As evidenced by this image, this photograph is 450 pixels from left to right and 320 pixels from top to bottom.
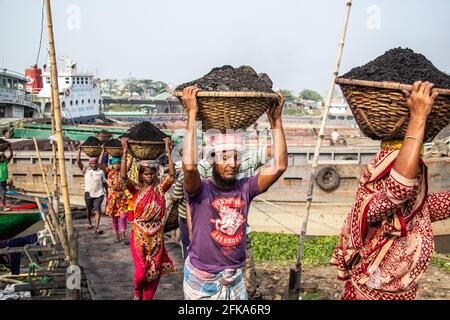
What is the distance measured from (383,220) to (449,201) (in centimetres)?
44

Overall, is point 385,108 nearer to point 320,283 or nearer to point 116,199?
point 320,283

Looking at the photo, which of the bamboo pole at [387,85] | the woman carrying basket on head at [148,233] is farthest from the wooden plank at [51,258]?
the bamboo pole at [387,85]

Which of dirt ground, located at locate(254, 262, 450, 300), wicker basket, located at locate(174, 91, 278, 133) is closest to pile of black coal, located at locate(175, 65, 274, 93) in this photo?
wicker basket, located at locate(174, 91, 278, 133)

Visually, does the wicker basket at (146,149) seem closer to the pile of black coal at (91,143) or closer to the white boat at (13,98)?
the pile of black coal at (91,143)

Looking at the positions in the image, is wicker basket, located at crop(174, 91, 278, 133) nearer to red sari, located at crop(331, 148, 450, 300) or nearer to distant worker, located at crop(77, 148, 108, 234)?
red sari, located at crop(331, 148, 450, 300)

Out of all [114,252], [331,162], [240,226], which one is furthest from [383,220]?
[331,162]

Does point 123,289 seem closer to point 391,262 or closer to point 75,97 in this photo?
point 391,262

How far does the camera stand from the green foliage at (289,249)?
8.99m

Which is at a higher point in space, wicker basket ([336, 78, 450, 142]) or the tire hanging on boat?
wicker basket ([336, 78, 450, 142])

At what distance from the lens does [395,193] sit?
2166mm

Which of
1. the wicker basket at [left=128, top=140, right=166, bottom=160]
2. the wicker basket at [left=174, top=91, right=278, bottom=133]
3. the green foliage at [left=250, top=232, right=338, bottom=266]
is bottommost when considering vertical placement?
the green foliage at [left=250, top=232, right=338, bottom=266]

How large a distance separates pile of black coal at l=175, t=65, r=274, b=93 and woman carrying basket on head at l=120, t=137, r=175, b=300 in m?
1.86

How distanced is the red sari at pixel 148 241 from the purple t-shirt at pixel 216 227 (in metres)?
1.93

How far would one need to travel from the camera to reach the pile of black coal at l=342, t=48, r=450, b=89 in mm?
2365
